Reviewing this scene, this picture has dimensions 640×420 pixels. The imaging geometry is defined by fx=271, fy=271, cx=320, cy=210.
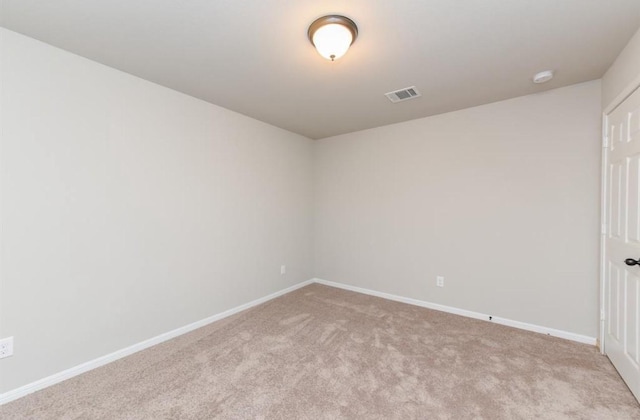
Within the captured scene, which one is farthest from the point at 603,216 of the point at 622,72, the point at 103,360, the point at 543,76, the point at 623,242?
the point at 103,360

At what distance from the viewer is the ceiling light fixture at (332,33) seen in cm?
163

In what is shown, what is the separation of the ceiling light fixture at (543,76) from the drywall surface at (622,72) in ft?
1.30

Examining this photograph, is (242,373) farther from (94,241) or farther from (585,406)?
(585,406)

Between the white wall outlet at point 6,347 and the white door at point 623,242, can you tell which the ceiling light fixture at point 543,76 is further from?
the white wall outlet at point 6,347

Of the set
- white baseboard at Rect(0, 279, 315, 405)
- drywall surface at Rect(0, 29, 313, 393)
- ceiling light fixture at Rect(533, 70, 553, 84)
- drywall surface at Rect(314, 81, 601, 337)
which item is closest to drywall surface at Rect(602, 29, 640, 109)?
drywall surface at Rect(314, 81, 601, 337)

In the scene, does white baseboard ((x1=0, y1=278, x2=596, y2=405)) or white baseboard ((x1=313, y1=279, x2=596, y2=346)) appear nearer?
white baseboard ((x1=0, y1=278, x2=596, y2=405))

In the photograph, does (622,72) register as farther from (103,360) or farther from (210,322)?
(103,360)

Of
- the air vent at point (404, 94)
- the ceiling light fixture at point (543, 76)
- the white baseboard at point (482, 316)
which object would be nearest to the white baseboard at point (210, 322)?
the white baseboard at point (482, 316)

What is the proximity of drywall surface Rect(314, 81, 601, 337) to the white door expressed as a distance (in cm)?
27

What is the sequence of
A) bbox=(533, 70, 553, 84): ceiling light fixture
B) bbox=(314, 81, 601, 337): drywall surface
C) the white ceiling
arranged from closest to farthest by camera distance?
the white ceiling
bbox=(533, 70, 553, 84): ceiling light fixture
bbox=(314, 81, 601, 337): drywall surface

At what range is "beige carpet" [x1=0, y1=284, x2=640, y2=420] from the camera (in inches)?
66.1

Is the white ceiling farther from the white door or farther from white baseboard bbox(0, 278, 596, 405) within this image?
white baseboard bbox(0, 278, 596, 405)

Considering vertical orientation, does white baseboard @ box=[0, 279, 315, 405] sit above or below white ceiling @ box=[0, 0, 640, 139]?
below

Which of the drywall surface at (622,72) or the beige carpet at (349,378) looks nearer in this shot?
the beige carpet at (349,378)
